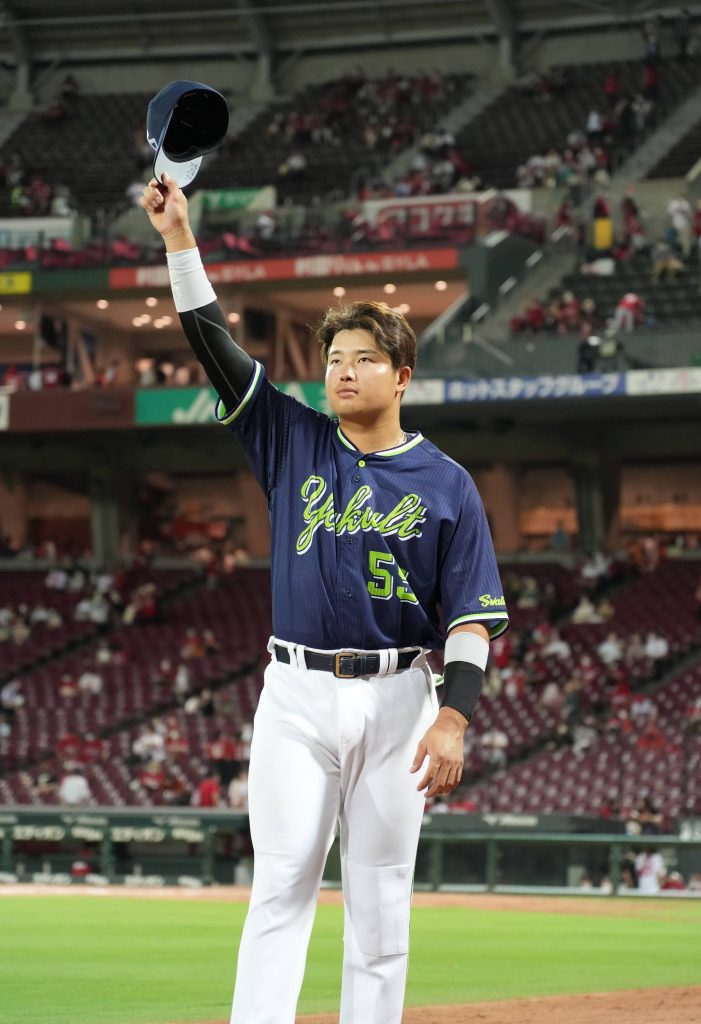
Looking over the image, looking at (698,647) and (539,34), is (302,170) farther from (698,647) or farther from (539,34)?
(698,647)

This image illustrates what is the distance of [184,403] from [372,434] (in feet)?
83.3

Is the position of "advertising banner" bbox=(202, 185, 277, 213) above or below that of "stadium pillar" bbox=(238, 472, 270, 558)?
above

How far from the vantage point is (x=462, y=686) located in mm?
4191

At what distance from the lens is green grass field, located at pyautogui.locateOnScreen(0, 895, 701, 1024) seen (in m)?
7.90

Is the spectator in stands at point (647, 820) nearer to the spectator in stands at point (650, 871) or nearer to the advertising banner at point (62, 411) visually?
the spectator in stands at point (650, 871)

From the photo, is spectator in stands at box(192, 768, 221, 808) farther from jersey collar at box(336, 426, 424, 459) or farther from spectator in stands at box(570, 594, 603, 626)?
jersey collar at box(336, 426, 424, 459)

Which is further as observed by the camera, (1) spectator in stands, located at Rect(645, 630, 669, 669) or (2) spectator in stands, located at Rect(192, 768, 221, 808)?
(1) spectator in stands, located at Rect(645, 630, 669, 669)

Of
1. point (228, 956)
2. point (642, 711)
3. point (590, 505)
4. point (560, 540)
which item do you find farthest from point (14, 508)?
point (228, 956)

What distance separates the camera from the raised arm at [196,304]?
4.29 m

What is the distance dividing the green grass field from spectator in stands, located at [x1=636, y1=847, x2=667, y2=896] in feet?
4.56

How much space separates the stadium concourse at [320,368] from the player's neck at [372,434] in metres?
14.7

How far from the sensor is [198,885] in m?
19.9

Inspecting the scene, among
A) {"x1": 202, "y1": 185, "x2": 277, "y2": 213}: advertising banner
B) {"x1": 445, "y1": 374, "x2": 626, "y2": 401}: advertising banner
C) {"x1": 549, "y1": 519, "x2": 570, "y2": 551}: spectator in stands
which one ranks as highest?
{"x1": 202, "y1": 185, "x2": 277, "y2": 213}: advertising banner

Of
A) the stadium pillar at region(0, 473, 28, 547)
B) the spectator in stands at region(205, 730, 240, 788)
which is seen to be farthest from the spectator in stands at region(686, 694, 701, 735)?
the stadium pillar at region(0, 473, 28, 547)
